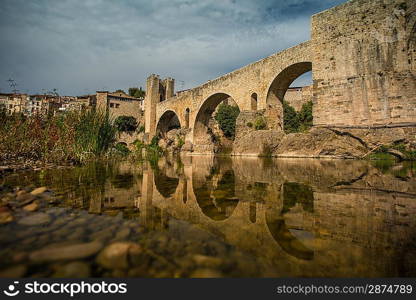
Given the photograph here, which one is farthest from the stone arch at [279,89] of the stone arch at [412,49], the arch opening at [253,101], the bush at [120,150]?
the bush at [120,150]

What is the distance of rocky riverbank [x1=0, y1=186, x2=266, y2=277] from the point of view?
86 cm

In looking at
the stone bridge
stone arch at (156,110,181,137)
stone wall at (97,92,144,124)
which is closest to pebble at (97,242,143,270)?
the stone bridge

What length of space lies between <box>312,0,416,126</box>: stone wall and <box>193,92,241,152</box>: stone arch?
1040cm

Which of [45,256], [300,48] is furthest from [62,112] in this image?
[300,48]

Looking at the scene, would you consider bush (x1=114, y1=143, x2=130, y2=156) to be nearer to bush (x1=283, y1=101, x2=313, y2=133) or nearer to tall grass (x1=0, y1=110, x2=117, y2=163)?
tall grass (x1=0, y1=110, x2=117, y2=163)

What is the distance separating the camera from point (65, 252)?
0.97 m

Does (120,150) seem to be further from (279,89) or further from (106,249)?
(106,249)

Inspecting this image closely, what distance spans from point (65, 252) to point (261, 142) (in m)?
10.3

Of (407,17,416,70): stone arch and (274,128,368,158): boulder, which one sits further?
(274,128,368,158): boulder

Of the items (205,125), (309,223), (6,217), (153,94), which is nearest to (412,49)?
(309,223)

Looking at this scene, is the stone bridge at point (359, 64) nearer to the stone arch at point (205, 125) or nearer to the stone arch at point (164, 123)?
the stone arch at point (205, 125)

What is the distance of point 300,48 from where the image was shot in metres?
11.0

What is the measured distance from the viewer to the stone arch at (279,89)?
12224 millimetres

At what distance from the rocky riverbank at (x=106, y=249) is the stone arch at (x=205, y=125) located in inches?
720
